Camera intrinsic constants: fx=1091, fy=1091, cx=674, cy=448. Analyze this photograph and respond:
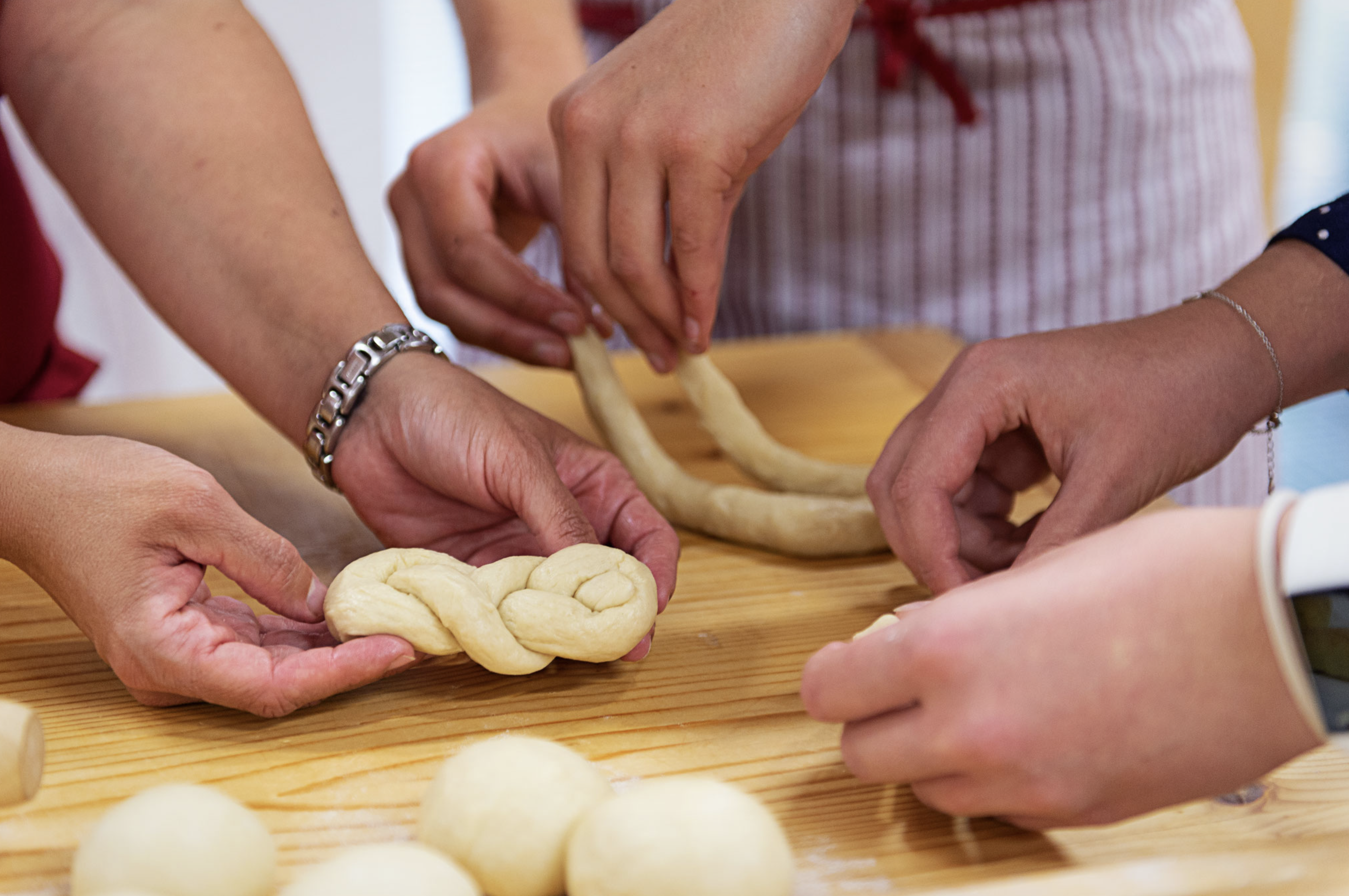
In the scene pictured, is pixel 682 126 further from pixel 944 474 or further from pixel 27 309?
pixel 27 309

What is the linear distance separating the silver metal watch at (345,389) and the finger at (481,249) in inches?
12.0

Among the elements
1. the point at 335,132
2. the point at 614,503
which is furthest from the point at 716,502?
the point at 335,132

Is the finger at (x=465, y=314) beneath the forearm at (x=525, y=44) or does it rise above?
beneath

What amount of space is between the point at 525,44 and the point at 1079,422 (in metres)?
1.18

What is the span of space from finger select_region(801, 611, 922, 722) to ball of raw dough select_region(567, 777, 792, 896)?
0.34 ft

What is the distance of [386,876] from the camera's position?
0.70 meters

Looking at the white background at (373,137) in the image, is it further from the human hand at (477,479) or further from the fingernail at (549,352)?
the human hand at (477,479)

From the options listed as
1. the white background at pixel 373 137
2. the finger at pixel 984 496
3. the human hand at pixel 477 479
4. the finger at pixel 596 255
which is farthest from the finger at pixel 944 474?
the white background at pixel 373 137

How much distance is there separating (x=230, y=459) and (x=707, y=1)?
38.5 inches

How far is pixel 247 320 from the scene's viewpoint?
140 cm

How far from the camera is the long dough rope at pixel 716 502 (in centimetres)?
136

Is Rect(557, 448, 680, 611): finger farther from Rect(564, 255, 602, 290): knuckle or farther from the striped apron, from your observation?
the striped apron

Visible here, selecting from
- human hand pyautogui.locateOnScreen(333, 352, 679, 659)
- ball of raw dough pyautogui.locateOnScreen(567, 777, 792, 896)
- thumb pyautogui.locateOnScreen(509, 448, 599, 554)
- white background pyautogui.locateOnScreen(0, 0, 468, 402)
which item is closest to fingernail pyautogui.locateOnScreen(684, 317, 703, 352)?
human hand pyautogui.locateOnScreen(333, 352, 679, 659)

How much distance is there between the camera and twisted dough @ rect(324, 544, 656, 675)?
103 cm
